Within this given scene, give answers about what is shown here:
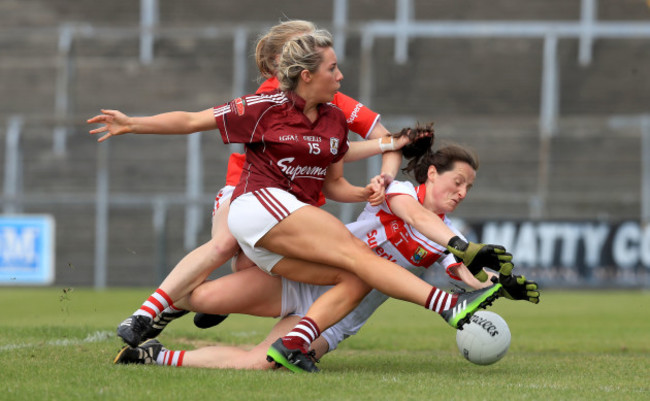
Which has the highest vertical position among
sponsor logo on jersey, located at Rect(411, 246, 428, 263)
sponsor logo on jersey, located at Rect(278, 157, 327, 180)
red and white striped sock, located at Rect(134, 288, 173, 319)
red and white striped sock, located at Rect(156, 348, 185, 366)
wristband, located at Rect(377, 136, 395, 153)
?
wristband, located at Rect(377, 136, 395, 153)

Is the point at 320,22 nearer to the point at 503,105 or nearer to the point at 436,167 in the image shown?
the point at 503,105

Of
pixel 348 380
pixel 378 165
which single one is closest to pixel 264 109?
pixel 348 380

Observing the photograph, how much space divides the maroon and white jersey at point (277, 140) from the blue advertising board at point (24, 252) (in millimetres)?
11351

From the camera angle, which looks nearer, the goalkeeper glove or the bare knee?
the goalkeeper glove

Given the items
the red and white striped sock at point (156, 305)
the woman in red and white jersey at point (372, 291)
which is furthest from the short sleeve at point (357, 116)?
the red and white striped sock at point (156, 305)

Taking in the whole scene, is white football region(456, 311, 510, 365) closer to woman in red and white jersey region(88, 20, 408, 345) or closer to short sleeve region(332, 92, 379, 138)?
woman in red and white jersey region(88, 20, 408, 345)

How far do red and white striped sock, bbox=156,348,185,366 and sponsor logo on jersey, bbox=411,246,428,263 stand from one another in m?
1.48

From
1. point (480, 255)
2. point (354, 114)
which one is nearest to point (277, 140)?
point (354, 114)

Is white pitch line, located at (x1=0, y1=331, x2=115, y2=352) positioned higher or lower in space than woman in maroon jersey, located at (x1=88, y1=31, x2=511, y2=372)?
lower

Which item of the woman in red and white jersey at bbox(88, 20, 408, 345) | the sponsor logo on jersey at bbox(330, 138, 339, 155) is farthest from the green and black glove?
the sponsor logo on jersey at bbox(330, 138, 339, 155)

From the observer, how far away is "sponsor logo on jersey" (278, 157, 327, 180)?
17.8ft

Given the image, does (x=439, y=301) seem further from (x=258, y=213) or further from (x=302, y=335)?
(x=258, y=213)

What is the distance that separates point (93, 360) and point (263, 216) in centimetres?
133

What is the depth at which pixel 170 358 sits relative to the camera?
5.51 metres
